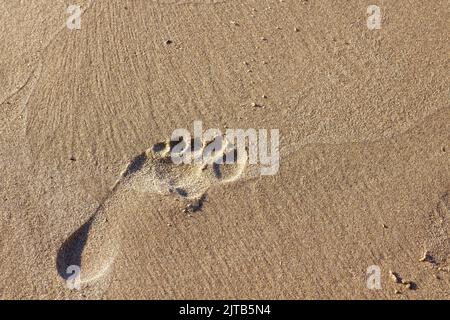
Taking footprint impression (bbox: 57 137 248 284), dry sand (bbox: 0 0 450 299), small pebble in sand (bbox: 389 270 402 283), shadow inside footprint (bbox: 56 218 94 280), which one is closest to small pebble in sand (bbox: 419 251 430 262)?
dry sand (bbox: 0 0 450 299)

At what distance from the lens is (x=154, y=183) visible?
3816mm

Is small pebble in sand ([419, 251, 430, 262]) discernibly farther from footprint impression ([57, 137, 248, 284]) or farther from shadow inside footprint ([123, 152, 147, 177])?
shadow inside footprint ([123, 152, 147, 177])

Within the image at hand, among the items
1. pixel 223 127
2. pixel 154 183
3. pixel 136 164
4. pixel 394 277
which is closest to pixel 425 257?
pixel 394 277

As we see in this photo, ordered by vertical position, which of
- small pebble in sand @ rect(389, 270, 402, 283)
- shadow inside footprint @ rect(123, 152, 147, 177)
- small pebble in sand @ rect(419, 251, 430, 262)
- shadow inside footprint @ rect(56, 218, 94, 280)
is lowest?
small pebble in sand @ rect(389, 270, 402, 283)

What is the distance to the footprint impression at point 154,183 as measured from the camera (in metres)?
3.72

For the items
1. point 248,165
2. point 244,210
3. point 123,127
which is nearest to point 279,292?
point 244,210

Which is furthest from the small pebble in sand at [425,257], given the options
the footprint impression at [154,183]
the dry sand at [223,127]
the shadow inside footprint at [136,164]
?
the shadow inside footprint at [136,164]

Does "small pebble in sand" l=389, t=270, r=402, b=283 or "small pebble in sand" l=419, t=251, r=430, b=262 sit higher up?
"small pebble in sand" l=419, t=251, r=430, b=262

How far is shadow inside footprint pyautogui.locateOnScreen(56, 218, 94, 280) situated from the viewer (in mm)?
3715

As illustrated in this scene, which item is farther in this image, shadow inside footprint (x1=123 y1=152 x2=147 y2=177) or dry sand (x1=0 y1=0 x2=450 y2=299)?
shadow inside footprint (x1=123 y1=152 x2=147 y2=177)

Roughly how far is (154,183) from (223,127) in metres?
0.65

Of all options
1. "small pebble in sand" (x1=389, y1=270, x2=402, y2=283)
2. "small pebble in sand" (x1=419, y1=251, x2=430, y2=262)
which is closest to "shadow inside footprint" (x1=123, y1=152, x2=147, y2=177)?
"small pebble in sand" (x1=389, y1=270, x2=402, y2=283)

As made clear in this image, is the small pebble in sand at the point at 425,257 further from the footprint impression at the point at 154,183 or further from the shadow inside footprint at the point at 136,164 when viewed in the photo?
the shadow inside footprint at the point at 136,164

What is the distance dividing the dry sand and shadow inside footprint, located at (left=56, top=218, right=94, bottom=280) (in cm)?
1
